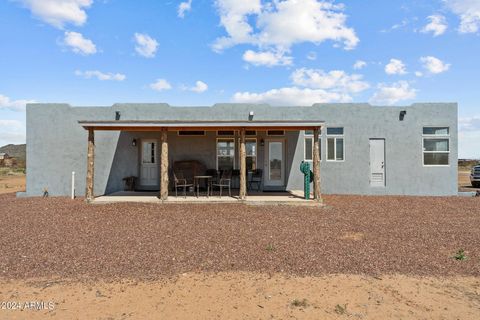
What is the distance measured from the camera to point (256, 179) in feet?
44.1

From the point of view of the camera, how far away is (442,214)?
9.20 m

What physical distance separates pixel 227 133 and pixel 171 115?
2.52 metres

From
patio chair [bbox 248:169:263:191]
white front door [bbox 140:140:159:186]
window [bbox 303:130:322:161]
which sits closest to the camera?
patio chair [bbox 248:169:263:191]

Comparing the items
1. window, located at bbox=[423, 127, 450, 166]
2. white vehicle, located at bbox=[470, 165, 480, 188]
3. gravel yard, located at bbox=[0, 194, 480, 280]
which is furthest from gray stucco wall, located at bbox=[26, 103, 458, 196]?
white vehicle, located at bbox=[470, 165, 480, 188]

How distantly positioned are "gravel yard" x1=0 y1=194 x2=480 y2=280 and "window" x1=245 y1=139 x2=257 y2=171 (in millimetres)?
3862

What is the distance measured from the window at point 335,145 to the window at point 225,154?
4105 mm

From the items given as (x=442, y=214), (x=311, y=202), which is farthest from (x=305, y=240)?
(x=442, y=214)

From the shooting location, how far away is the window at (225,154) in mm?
13547

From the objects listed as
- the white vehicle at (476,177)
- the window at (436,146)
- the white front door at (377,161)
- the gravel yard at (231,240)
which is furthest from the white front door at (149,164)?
the white vehicle at (476,177)

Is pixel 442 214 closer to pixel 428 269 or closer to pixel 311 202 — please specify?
pixel 311 202

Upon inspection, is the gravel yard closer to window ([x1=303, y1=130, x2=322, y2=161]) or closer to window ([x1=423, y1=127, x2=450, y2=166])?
window ([x1=423, y1=127, x2=450, y2=166])

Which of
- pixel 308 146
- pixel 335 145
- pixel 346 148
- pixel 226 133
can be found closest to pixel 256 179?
pixel 226 133

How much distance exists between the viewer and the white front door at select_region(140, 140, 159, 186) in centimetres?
1378

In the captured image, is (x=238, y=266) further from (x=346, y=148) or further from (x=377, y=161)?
(x=377, y=161)
